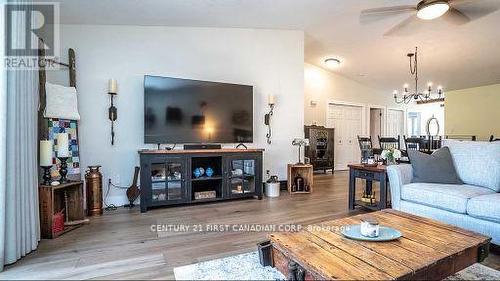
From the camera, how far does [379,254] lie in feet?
4.49

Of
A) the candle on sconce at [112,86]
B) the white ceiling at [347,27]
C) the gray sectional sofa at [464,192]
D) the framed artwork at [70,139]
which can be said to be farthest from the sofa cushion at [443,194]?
the framed artwork at [70,139]

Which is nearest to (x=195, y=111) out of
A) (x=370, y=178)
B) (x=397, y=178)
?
(x=370, y=178)

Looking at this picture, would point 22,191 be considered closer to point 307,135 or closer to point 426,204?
point 426,204

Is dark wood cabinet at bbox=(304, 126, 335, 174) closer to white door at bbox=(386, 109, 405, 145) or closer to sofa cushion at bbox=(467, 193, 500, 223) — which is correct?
white door at bbox=(386, 109, 405, 145)

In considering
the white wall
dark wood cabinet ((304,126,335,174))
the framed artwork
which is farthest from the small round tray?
dark wood cabinet ((304,126,335,174))

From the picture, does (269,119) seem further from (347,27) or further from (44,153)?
(44,153)

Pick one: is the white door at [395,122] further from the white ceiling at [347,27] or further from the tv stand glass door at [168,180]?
the tv stand glass door at [168,180]

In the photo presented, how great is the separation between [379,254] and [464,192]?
1.65m

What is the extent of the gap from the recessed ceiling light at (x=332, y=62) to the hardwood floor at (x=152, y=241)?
3727 mm

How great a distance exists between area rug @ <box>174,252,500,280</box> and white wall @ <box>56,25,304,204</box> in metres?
2.30

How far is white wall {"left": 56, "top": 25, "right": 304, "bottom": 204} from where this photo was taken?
3.62 metres

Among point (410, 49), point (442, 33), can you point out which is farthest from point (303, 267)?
point (410, 49)

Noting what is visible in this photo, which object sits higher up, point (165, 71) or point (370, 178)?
point (165, 71)

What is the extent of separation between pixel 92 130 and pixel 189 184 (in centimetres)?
148
